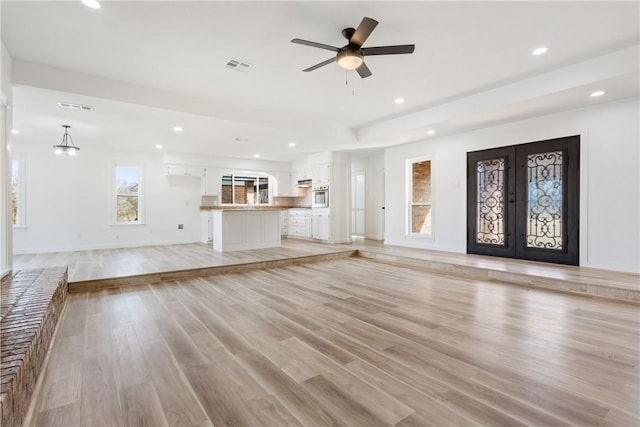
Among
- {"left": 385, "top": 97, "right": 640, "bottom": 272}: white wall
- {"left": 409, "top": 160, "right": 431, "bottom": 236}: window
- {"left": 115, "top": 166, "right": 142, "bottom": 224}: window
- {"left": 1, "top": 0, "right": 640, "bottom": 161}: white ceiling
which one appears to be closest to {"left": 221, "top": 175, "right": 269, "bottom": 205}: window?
{"left": 115, "top": 166, "right": 142, "bottom": 224}: window

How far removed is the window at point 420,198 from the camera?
276 inches

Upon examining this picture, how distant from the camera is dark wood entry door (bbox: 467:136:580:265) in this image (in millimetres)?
4887

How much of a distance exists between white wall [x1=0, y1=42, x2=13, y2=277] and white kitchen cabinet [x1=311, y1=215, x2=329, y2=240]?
6.27m

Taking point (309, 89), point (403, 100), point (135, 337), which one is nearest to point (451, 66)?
point (403, 100)

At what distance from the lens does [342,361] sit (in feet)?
7.25

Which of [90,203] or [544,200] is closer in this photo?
[544,200]

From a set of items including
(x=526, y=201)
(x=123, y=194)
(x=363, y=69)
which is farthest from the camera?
(x=123, y=194)

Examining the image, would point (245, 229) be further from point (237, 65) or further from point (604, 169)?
point (604, 169)

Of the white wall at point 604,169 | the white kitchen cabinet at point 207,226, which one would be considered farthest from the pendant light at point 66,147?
the white wall at point 604,169

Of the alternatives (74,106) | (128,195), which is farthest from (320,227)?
(74,106)

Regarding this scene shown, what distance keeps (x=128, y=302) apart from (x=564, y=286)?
5602 mm

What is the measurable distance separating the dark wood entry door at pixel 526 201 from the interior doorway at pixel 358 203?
3760 mm

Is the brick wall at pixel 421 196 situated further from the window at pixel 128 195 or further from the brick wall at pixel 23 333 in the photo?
the window at pixel 128 195

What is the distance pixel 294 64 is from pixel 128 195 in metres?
6.52
